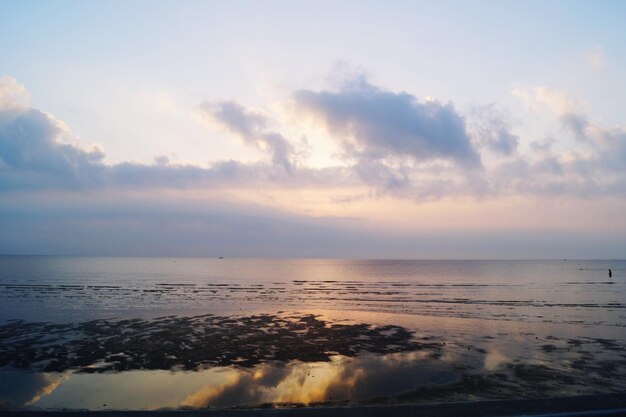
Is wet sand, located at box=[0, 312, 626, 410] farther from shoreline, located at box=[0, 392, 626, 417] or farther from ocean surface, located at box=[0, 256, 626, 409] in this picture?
shoreline, located at box=[0, 392, 626, 417]

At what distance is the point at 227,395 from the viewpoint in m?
12.8

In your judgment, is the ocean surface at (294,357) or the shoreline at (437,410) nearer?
the shoreline at (437,410)

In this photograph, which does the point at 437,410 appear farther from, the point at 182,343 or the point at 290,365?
the point at 182,343

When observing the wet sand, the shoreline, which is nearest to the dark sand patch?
the wet sand

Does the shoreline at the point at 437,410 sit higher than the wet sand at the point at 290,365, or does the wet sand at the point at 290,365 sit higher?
the shoreline at the point at 437,410

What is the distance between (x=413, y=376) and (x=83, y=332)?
61.8 ft

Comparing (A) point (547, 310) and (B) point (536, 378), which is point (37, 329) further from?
(A) point (547, 310)

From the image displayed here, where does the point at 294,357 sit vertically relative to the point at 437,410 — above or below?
below

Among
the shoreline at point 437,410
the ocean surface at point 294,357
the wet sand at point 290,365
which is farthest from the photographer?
the ocean surface at point 294,357

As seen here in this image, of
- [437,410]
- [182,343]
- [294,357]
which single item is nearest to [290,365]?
[294,357]

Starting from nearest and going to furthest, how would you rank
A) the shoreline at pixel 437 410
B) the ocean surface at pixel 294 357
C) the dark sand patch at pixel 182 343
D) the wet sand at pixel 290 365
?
1. the shoreline at pixel 437 410
2. the wet sand at pixel 290 365
3. the ocean surface at pixel 294 357
4. the dark sand patch at pixel 182 343

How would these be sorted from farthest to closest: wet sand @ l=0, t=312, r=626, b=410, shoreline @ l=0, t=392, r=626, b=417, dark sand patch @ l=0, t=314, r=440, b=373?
dark sand patch @ l=0, t=314, r=440, b=373
wet sand @ l=0, t=312, r=626, b=410
shoreline @ l=0, t=392, r=626, b=417

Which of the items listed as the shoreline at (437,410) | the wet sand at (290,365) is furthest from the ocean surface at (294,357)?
the shoreline at (437,410)

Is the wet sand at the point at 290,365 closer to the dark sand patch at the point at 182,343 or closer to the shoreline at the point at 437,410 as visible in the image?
the dark sand patch at the point at 182,343
